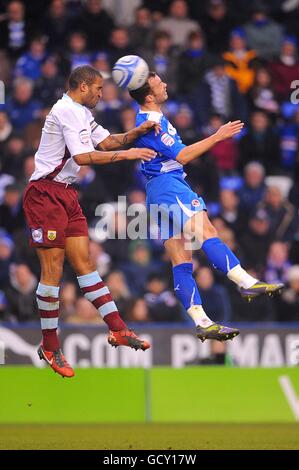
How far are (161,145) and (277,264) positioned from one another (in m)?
7.33

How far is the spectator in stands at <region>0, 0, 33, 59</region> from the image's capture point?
22656mm

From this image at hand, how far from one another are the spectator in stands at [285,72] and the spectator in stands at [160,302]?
15.3 ft

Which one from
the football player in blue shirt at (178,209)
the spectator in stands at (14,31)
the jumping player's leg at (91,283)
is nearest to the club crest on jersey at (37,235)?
the jumping player's leg at (91,283)

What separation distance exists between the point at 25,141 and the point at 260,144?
3.94m

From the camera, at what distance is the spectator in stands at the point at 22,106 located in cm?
2103

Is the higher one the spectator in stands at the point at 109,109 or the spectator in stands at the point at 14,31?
the spectator in stands at the point at 14,31

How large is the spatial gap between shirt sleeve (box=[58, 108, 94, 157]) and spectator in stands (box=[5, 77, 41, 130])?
7926 mm

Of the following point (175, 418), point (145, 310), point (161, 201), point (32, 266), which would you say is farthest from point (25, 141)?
point (161, 201)

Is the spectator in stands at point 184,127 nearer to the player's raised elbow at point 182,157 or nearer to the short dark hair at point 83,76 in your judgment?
the short dark hair at point 83,76

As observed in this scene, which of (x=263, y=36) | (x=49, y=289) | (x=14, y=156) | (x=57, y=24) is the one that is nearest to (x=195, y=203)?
(x=49, y=289)

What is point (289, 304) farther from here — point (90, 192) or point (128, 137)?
point (128, 137)

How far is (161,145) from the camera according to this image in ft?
43.3

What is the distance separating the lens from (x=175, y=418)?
60.7ft

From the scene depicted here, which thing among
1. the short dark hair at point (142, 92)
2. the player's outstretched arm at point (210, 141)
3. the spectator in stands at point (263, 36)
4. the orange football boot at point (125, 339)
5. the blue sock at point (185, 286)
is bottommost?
the orange football boot at point (125, 339)
